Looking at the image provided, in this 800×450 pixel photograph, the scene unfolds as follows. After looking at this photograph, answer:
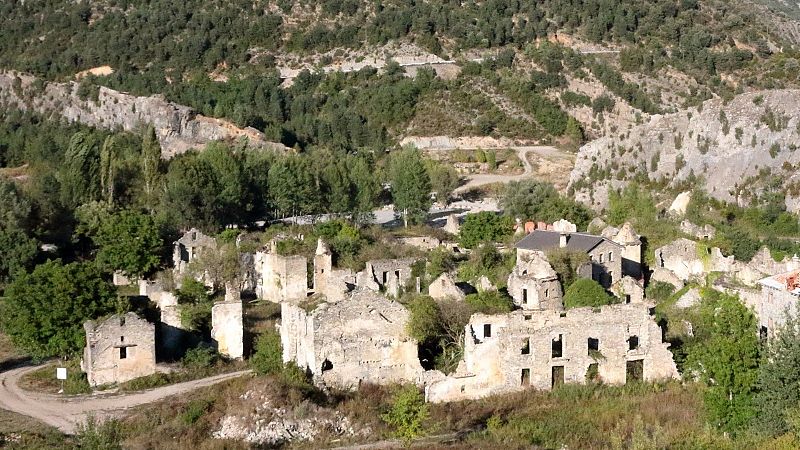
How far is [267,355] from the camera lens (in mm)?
35469

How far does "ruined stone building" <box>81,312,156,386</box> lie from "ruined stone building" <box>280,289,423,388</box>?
17.8 ft

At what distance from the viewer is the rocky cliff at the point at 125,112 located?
86.9 m

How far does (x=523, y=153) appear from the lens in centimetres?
8938

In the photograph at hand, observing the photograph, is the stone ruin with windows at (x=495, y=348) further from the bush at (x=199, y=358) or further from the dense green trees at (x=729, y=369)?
the bush at (x=199, y=358)

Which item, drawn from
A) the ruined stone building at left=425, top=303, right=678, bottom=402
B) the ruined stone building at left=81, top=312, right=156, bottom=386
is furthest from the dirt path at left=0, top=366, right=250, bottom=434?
the ruined stone building at left=425, top=303, right=678, bottom=402

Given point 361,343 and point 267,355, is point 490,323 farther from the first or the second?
point 267,355

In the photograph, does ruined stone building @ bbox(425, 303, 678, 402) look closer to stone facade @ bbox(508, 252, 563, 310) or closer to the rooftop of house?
the rooftop of house

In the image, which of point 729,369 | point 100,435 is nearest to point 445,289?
point 729,369

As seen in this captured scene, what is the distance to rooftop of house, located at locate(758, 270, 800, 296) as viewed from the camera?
1203 inches

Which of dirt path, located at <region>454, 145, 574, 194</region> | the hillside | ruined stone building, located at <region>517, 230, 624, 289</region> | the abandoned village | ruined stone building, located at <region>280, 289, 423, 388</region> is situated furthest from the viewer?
the hillside

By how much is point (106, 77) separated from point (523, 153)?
130 ft

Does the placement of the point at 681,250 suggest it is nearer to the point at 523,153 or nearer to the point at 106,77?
the point at 523,153

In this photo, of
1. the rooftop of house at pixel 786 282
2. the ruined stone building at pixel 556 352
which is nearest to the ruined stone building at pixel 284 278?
the ruined stone building at pixel 556 352

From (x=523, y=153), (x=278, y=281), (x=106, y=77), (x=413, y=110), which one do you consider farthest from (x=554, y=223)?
(x=106, y=77)
